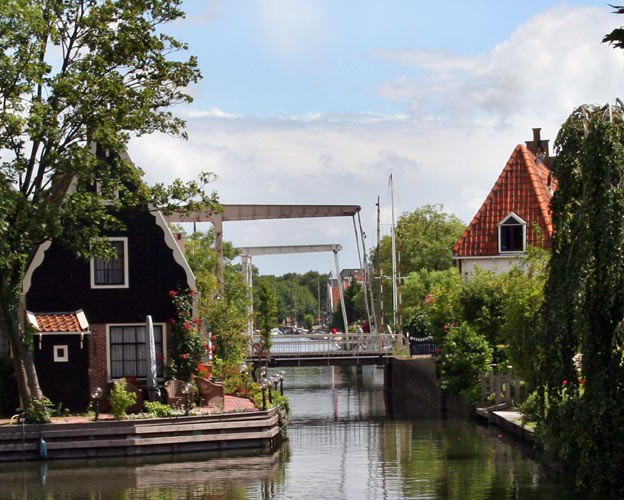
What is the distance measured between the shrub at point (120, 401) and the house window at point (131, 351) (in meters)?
2.42

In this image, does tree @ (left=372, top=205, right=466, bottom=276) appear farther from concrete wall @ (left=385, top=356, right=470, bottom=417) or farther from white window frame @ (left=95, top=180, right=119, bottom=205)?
white window frame @ (left=95, top=180, right=119, bottom=205)

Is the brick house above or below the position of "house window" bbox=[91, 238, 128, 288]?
above

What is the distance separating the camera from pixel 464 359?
133 ft

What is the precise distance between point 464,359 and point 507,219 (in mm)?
12253

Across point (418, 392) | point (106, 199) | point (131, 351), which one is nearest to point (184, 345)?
point (131, 351)

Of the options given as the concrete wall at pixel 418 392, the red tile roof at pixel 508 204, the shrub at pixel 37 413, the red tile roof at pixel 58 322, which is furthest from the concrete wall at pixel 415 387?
the shrub at pixel 37 413

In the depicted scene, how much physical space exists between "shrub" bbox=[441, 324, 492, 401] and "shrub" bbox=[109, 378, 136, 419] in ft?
42.7

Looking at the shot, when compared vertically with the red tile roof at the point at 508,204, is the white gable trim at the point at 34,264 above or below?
below

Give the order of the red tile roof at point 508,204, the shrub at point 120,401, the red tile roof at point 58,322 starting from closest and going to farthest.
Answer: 1. the shrub at point 120,401
2. the red tile roof at point 58,322
3. the red tile roof at point 508,204

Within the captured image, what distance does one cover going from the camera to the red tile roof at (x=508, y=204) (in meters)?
51.7

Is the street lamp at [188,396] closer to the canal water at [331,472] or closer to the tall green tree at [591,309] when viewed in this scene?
the canal water at [331,472]

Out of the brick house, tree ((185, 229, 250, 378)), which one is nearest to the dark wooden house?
tree ((185, 229, 250, 378))

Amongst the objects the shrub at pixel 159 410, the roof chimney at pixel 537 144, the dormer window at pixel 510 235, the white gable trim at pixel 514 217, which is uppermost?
the roof chimney at pixel 537 144

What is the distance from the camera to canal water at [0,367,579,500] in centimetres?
2419
